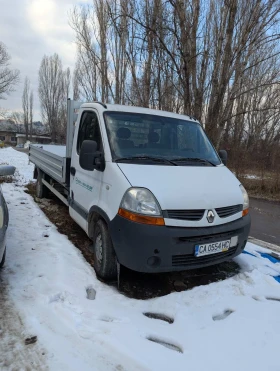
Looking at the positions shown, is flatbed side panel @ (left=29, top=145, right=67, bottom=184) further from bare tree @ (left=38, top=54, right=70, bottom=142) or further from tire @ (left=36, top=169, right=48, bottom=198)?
bare tree @ (left=38, top=54, right=70, bottom=142)

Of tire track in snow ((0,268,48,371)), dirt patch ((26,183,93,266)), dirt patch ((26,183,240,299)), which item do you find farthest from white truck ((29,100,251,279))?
tire track in snow ((0,268,48,371))

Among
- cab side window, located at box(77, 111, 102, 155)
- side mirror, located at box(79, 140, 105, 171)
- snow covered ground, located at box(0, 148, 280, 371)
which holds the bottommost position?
snow covered ground, located at box(0, 148, 280, 371)

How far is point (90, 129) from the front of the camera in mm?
4027

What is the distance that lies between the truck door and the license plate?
52.4 inches

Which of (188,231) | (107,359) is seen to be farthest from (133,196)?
(107,359)

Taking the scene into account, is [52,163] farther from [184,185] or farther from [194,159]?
[184,185]

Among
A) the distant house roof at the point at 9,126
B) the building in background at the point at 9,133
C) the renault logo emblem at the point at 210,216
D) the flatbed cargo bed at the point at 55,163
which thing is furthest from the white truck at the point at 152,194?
the distant house roof at the point at 9,126

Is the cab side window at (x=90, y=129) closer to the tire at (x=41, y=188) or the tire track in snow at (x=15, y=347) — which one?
the tire track in snow at (x=15, y=347)

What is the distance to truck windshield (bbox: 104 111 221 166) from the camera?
3.55 meters

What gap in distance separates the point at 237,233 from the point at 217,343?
1.30 metres

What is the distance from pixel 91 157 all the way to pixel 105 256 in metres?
1.14

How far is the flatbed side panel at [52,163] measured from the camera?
5.08 m

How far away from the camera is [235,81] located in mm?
11625

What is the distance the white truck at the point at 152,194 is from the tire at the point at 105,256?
0.04ft
